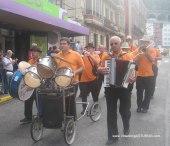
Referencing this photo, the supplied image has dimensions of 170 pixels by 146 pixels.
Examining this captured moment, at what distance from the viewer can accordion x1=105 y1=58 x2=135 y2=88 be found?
7551 millimetres

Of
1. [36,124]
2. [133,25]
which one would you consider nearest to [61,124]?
[36,124]

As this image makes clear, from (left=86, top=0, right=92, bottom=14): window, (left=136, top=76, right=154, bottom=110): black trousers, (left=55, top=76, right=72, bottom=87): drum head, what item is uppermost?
(left=86, top=0, right=92, bottom=14): window

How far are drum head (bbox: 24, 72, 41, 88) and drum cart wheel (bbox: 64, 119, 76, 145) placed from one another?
2.64 ft

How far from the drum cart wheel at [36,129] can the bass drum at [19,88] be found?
1.12 meters

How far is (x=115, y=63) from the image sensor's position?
756 cm

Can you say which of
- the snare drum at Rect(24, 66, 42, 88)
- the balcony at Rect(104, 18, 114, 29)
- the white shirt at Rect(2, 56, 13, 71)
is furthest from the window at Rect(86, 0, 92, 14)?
the snare drum at Rect(24, 66, 42, 88)

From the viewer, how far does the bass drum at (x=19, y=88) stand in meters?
8.89

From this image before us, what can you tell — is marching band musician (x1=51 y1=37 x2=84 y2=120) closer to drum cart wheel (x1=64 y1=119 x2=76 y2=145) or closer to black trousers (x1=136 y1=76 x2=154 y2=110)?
drum cart wheel (x1=64 y1=119 x2=76 y2=145)

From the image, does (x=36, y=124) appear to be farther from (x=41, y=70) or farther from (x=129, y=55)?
(x=129, y=55)

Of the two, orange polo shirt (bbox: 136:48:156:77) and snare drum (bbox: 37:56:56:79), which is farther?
orange polo shirt (bbox: 136:48:156:77)

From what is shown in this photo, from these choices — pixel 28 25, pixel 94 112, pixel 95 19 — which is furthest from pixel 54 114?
pixel 95 19

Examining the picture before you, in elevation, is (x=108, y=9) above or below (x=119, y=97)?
above

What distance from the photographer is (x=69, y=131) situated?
7.83 meters

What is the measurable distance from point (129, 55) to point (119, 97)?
29.4 inches
